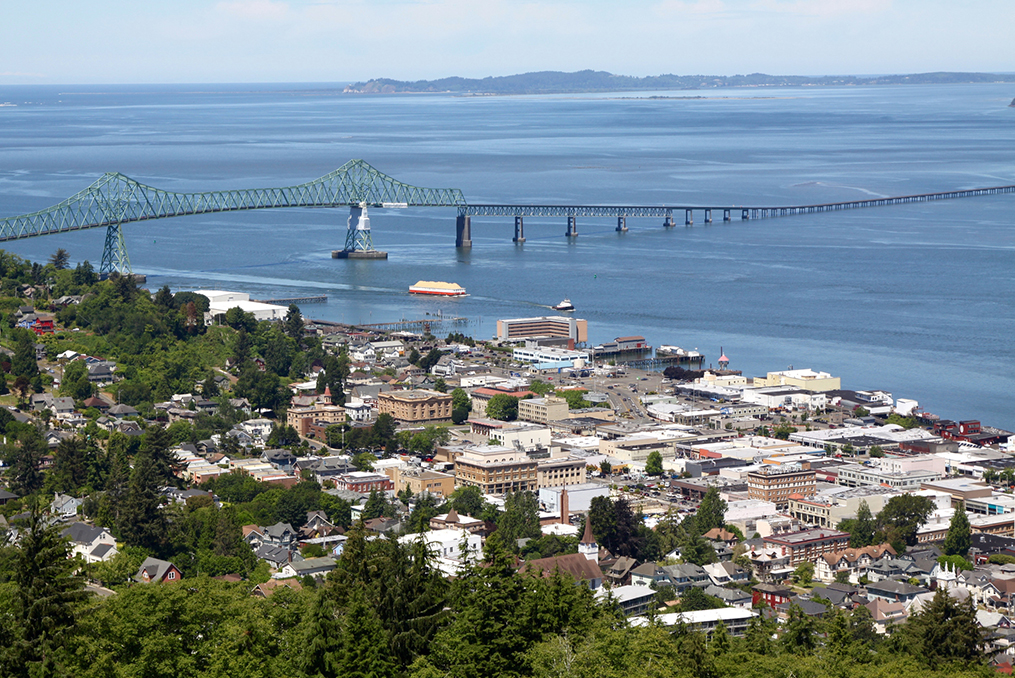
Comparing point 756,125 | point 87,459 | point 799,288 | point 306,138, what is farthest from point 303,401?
point 756,125

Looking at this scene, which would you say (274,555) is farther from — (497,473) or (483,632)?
(483,632)

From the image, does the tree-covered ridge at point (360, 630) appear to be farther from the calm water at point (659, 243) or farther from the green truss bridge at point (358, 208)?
the green truss bridge at point (358, 208)

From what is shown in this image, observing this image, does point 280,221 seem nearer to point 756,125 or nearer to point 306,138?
point 306,138

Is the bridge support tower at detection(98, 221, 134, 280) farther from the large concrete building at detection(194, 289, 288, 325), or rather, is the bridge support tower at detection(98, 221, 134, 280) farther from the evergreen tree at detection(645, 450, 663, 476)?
the evergreen tree at detection(645, 450, 663, 476)

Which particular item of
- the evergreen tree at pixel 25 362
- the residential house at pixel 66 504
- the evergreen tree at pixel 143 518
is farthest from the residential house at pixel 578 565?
the evergreen tree at pixel 25 362

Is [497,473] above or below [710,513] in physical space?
below

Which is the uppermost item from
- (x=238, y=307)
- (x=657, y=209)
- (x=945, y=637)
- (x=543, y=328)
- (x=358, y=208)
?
(x=945, y=637)

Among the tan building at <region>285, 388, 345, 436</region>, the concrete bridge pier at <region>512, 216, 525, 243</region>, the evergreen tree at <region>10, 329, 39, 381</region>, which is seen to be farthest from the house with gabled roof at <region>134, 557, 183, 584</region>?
the concrete bridge pier at <region>512, 216, 525, 243</region>

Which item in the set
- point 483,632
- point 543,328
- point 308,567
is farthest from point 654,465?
point 483,632
